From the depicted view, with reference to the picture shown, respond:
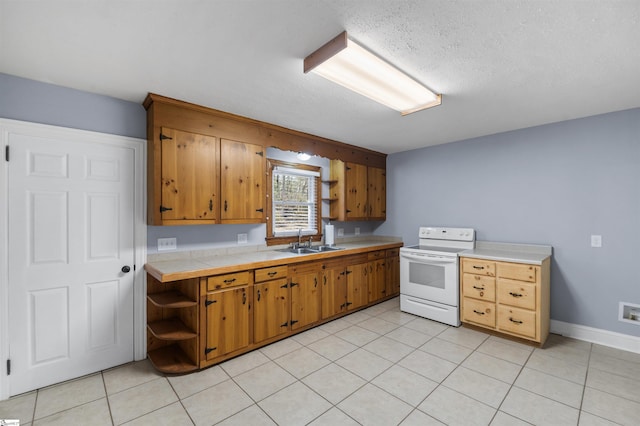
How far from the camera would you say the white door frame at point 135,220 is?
6.98ft

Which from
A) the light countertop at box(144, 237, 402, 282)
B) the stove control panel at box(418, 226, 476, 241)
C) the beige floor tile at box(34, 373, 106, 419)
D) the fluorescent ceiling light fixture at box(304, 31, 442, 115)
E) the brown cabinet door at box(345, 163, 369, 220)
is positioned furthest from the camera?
the brown cabinet door at box(345, 163, 369, 220)

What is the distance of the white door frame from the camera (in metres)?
2.13

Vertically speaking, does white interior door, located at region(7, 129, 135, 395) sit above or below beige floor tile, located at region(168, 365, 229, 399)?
above

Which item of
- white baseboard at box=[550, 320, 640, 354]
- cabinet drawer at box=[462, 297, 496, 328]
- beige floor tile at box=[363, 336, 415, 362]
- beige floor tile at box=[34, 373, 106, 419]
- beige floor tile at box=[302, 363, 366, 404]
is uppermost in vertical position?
cabinet drawer at box=[462, 297, 496, 328]

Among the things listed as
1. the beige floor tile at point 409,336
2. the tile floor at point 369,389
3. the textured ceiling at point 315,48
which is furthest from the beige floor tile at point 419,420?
the textured ceiling at point 315,48

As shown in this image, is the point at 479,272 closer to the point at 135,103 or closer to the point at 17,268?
the point at 135,103

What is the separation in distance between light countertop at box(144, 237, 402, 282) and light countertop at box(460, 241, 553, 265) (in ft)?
5.19

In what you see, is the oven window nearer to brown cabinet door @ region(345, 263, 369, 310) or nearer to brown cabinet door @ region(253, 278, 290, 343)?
brown cabinet door @ region(345, 263, 369, 310)

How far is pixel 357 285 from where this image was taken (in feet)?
12.9

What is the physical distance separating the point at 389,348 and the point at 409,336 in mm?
413

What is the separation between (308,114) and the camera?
119 inches

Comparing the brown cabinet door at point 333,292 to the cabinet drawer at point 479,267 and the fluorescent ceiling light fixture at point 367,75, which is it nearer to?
the cabinet drawer at point 479,267

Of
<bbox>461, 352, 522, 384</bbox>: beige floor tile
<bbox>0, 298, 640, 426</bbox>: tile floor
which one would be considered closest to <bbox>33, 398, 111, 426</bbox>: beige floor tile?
<bbox>0, 298, 640, 426</bbox>: tile floor

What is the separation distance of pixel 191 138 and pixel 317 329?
2520 millimetres
